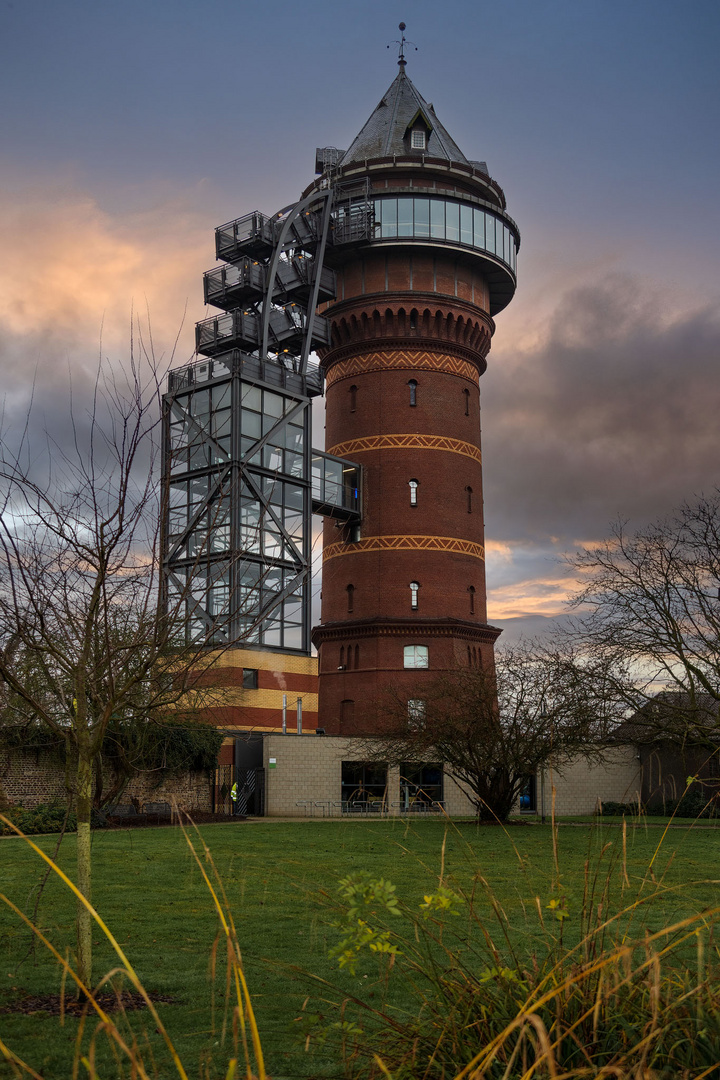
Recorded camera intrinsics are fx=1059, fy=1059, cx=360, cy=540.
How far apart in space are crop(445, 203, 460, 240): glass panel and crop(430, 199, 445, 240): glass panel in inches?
8.0

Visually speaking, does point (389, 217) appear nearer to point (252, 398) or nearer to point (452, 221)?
point (452, 221)

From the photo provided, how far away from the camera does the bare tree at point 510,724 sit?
89.8 feet

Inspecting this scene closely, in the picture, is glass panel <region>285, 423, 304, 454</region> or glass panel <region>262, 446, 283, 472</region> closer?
glass panel <region>262, 446, 283, 472</region>

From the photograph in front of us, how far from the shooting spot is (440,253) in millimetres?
49750

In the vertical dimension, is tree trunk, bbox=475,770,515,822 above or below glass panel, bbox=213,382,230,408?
below

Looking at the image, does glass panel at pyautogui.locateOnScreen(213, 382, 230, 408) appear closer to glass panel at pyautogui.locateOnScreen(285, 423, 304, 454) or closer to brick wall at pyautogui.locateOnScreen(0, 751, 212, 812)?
glass panel at pyautogui.locateOnScreen(285, 423, 304, 454)

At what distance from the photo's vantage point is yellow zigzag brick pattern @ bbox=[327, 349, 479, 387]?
48.8 meters

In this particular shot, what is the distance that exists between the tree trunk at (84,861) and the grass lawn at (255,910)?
371 mm

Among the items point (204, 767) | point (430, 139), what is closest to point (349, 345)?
point (430, 139)

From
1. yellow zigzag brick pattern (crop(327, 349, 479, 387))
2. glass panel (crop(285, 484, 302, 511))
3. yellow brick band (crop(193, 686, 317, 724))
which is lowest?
yellow brick band (crop(193, 686, 317, 724))

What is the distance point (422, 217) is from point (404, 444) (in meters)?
10.8

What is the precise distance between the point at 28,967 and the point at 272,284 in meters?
39.5

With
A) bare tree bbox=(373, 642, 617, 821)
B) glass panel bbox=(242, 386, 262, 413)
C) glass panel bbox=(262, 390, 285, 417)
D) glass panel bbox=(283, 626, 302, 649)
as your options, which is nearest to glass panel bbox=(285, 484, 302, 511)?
glass panel bbox=(262, 390, 285, 417)

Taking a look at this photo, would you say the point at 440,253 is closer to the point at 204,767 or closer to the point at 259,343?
the point at 259,343
